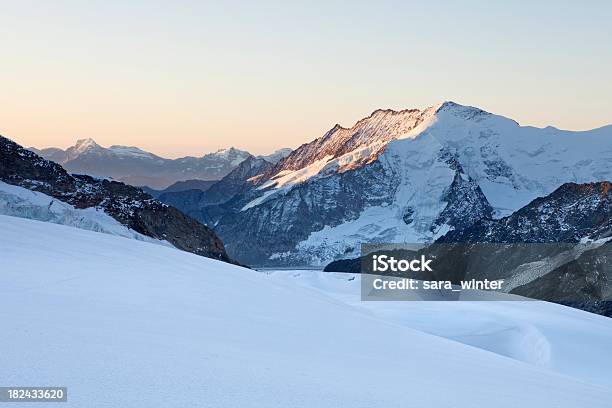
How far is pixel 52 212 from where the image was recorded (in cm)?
5600

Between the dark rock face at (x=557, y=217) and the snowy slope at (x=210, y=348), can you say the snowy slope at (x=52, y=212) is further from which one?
the dark rock face at (x=557, y=217)

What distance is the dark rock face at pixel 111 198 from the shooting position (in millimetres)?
63062

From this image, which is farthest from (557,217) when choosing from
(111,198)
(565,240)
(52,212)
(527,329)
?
(527,329)

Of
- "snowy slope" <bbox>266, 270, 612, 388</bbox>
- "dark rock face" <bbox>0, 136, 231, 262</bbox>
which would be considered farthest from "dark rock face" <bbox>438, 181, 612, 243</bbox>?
"snowy slope" <bbox>266, 270, 612, 388</bbox>

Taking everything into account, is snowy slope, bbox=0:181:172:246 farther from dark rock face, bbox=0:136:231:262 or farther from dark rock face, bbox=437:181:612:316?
dark rock face, bbox=437:181:612:316

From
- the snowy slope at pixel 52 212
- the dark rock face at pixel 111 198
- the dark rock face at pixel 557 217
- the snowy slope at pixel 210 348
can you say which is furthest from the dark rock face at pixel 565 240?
the snowy slope at pixel 210 348

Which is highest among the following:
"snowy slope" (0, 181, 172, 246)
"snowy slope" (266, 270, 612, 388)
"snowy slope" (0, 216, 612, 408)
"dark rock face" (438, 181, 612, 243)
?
"dark rock face" (438, 181, 612, 243)

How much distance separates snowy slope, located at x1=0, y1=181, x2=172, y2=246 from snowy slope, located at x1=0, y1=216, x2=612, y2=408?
44008 mm

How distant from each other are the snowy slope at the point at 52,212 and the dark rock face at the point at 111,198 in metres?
2.15

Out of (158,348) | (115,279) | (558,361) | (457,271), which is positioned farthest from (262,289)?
(457,271)

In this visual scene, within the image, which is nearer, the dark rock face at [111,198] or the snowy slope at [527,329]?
the snowy slope at [527,329]

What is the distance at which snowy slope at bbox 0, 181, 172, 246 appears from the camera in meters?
54.7

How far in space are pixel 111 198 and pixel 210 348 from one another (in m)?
61.4

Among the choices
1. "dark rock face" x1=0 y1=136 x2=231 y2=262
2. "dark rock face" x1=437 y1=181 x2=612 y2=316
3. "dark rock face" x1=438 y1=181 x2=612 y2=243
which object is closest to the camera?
"dark rock face" x1=0 y1=136 x2=231 y2=262
